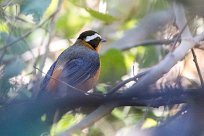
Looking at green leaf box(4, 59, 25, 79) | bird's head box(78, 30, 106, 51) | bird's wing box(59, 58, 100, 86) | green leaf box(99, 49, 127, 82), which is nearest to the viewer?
green leaf box(4, 59, 25, 79)

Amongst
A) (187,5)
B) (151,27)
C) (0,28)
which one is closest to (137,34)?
(151,27)

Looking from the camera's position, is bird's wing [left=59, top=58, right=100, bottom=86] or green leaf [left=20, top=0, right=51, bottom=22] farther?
bird's wing [left=59, top=58, right=100, bottom=86]

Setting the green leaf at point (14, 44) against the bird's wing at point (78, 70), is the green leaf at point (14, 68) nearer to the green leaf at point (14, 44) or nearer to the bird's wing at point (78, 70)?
the green leaf at point (14, 44)

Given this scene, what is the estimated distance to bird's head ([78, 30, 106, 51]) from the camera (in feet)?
15.6

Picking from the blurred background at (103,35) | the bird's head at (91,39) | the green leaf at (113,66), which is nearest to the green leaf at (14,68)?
the blurred background at (103,35)

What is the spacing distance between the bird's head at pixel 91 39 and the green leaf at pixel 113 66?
1.96 feet

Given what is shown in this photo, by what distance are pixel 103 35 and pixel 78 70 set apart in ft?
3.81

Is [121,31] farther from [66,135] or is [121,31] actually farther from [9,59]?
[66,135]

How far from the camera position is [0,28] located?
3395mm

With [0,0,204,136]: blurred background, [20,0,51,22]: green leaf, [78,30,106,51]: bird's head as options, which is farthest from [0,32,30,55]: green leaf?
[78,30,106,51]: bird's head

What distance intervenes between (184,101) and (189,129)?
76 mm

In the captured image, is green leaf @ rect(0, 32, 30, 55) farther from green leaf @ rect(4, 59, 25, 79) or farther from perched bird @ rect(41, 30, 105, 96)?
perched bird @ rect(41, 30, 105, 96)

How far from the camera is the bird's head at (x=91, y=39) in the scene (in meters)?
4.77

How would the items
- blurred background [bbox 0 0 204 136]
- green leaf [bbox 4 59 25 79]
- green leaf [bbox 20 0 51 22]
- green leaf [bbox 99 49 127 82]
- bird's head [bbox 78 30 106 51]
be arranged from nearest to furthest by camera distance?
green leaf [bbox 4 59 25 79]
green leaf [bbox 20 0 51 22]
blurred background [bbox 0 0 204 136]
green leaf [bbox 99 49 127 82]
bird's head [bbox 78 30 106 51]
